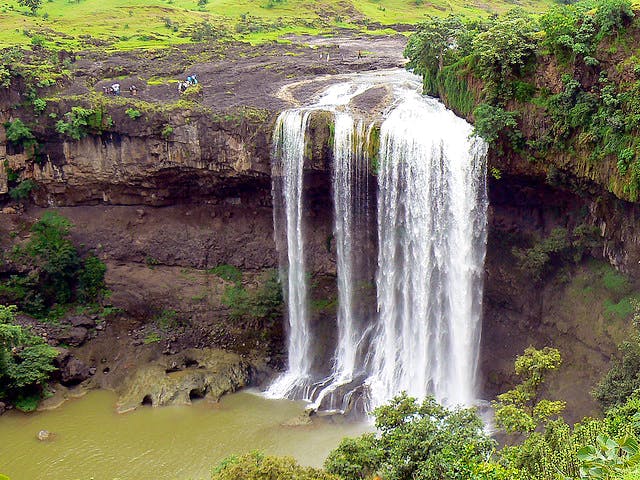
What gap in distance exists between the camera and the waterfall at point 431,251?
73.0 feet

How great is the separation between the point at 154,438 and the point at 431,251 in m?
12.7

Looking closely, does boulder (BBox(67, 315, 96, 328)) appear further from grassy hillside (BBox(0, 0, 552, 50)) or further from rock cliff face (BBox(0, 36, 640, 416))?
grassy hillside (BBox(0, 0, 552, 50))

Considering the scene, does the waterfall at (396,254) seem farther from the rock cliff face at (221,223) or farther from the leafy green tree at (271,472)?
the leafy green tree at (271,472)

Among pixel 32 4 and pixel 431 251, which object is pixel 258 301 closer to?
pixel 431 251

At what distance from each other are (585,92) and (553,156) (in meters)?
2.28

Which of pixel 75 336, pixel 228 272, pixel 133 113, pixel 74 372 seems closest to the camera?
pixel 74 372

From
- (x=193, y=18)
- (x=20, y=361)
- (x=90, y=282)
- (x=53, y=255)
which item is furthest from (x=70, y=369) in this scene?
(x=193, y=18)

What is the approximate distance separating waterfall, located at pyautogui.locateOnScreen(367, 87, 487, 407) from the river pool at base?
373 cm

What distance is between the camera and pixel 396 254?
24422mm

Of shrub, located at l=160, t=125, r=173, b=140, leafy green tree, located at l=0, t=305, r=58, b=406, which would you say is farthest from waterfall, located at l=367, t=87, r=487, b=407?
leafy green tree, located at l=0, t=305, r=58, b=406

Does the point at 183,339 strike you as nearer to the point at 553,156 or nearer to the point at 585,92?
the point at 553,156

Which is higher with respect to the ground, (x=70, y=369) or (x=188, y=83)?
(x=188, y=83)

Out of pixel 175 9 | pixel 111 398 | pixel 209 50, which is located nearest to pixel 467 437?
pixel 111 398

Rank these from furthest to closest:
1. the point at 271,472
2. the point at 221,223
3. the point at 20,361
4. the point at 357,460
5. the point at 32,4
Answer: the point at 32,4 < the point at 221,223 < the point at 20,361 < the point at 357,460 < the point at 271,472
